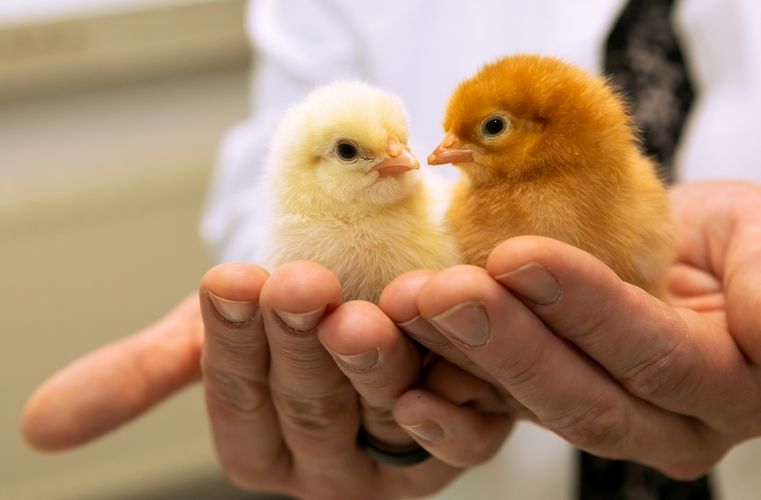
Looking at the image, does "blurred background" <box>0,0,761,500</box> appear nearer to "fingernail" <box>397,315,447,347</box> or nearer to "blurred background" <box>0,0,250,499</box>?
"blurred background" <box>0,0,250,499</box>

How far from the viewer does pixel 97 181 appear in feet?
5.45

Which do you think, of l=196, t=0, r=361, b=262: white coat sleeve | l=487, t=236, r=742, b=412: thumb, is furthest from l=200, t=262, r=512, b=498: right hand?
l=196, t=0, r=361, b=262: white coat sleeve

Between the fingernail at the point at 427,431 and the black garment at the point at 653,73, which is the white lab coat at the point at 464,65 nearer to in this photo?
the black garment at the point at 653,73

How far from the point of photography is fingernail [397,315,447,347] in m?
0.59

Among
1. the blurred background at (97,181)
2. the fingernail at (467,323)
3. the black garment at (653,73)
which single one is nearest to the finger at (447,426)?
the fingernail at (467,323)

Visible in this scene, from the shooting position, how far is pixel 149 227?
1.70 m

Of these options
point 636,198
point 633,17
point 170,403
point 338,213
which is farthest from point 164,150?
point 636,198

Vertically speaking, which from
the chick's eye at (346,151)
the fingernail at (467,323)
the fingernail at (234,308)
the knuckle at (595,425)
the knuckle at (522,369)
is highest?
the chick's eye at (346,151)

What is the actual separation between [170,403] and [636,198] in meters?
1.38

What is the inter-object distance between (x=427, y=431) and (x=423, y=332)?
11 cm

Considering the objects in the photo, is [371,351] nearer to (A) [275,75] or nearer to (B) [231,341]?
(B) [231,341]

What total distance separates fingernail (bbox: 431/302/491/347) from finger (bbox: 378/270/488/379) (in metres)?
0.03

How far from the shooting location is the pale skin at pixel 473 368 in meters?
0.56

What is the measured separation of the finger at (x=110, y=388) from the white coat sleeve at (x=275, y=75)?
261 mm
